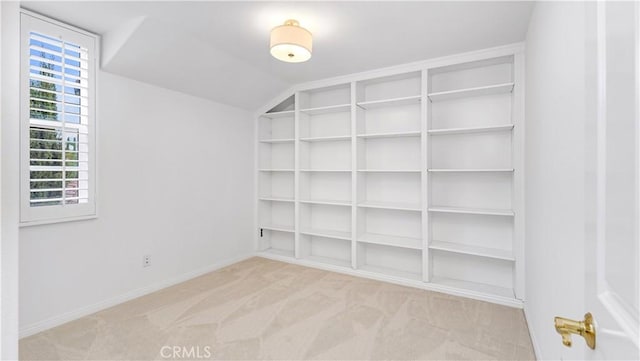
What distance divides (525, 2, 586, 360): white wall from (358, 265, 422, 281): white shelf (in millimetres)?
1185

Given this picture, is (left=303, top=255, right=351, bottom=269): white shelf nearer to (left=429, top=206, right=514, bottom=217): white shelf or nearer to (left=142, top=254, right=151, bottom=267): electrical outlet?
(left=429, top=206, right=514, bottom=217): white shelf

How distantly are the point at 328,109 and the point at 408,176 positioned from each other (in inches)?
51.1

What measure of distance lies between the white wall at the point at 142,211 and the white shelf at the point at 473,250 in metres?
2.56

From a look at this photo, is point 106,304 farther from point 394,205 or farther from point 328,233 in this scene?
point 394,205

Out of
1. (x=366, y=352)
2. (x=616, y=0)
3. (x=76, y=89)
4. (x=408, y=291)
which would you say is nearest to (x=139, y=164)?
(x=76, y=89)

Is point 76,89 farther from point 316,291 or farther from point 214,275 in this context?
point 316,291

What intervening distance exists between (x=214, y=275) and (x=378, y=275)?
1.90 m

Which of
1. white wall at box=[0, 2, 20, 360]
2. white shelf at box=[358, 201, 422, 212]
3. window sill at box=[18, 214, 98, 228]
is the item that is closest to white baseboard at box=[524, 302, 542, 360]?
white shelf at box=[358, 201, 422, 212]

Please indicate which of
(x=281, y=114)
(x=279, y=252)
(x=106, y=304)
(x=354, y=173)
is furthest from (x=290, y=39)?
(x=279, y=252)

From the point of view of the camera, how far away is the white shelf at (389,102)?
10.4 ft

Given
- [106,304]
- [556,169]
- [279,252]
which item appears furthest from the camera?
[279,252]

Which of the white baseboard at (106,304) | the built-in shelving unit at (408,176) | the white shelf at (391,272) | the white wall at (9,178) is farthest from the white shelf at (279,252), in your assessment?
the white wall at (9,178)

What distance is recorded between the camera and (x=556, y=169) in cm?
138

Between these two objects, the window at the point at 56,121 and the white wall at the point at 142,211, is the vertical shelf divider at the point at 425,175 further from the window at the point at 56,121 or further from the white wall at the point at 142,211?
the window at the point at 56,121
